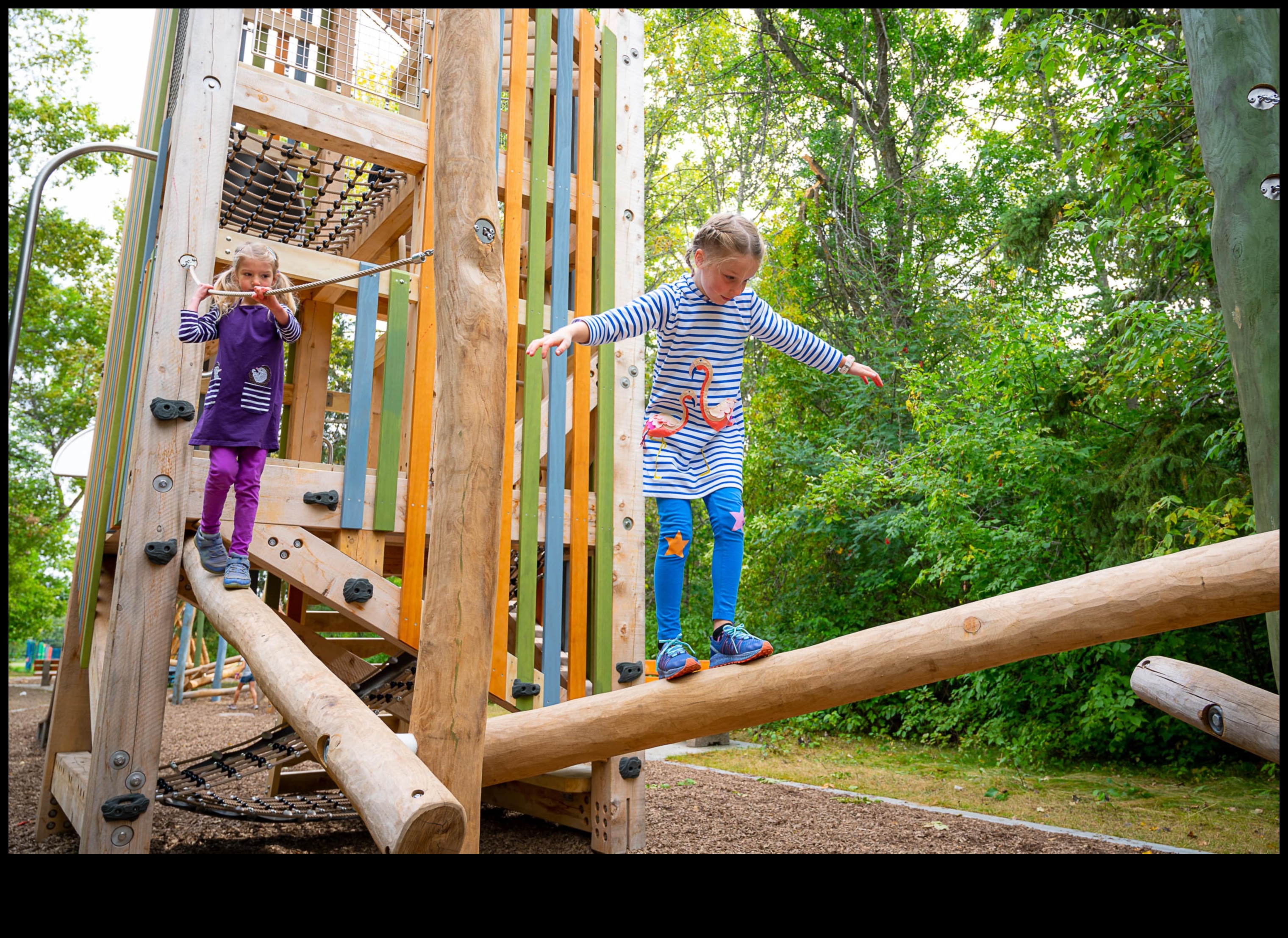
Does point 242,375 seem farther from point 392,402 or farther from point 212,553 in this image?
point 212,553

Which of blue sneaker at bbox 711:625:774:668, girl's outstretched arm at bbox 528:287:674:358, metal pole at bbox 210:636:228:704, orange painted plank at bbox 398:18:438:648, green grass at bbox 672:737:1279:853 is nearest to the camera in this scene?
girl's outstretched arm at bbox 528:287:674:358

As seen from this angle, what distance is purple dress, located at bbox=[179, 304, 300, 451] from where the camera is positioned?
346 cm

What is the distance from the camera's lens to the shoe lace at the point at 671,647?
9.16 feet

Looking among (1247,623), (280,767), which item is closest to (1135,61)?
(1247,623)

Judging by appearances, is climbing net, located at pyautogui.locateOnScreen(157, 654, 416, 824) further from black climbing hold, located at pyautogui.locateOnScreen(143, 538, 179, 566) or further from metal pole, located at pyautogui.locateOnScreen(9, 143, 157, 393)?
metal pole, located at pyautogui.locateOnScreen(9, 143, 157, 393)

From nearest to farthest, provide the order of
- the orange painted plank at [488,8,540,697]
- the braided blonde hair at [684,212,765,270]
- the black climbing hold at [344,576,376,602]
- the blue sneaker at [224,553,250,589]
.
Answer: the braided blonde hair at [684,212,765,270] < the blue sneaker at [224,553,250,589] < the black climbing hold at [344,576,376,602] < the orange painted plank at [488,8,540,697]

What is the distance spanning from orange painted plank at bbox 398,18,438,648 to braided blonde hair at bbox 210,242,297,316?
0.59m

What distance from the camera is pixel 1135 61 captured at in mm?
5461

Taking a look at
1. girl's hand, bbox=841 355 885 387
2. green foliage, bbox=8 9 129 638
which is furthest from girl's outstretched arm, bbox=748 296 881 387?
green foliage, bbox=8 9 129 638

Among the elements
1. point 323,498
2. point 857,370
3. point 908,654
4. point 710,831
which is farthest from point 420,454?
point 710,831

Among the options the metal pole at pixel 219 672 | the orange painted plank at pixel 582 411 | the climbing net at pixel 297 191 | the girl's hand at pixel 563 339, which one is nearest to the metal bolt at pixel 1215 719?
the orange painted plank at pixel 582 411

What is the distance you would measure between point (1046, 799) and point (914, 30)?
11283 millimetres

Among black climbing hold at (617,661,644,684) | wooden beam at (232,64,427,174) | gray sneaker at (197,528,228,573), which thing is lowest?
black climbing hold at (617,661,644,684)

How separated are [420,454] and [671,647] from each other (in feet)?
5.65
